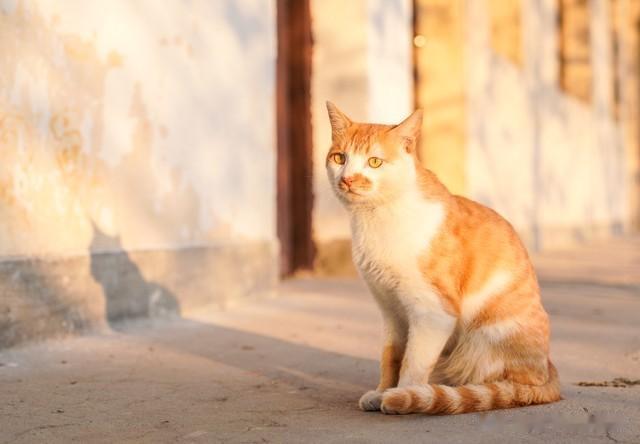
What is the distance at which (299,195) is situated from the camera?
7398 millimetres

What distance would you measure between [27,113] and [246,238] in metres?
2.18

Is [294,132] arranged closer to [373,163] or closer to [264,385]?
[264,385]

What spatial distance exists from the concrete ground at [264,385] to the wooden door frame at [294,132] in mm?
2213

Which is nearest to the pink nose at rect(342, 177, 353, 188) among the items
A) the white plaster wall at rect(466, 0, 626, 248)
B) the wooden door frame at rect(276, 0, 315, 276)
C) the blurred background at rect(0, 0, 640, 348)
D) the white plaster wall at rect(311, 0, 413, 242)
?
the blurred background at rect(0, 0, 640, 348)

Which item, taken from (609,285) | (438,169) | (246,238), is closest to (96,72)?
(246,238)

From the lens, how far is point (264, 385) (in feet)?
9.45

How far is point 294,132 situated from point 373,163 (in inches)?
191

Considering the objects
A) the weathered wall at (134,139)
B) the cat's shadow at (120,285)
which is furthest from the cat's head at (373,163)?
the cat's shadow at (120,285)

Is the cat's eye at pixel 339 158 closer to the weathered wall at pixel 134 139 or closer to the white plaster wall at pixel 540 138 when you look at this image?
the weathered wall at pixel 134 139

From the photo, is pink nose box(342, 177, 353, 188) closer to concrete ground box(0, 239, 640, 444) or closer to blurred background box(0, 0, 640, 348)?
concrete ground box(0, 239, 640, 444)

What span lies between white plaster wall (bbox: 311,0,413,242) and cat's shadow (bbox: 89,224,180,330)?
305 cm

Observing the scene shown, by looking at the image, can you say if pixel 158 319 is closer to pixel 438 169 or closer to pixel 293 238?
pixel 293 238

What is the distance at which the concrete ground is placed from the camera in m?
2.19

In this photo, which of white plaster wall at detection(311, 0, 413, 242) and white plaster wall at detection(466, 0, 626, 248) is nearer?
white plaster wall at detection(311, 0, 413, 242)
